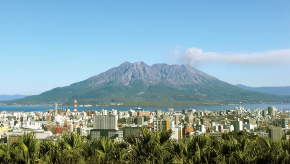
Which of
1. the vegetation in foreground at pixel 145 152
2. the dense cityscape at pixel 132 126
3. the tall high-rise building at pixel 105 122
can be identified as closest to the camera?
the vegetation in foreground at pixel 145 152

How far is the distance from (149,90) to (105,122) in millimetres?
123098

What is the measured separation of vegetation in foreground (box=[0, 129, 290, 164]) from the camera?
5465mm

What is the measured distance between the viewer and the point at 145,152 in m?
6.06

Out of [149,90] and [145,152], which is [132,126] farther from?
[149,90]

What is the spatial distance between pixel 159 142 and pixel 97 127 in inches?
781

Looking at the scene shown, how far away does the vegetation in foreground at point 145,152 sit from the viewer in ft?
17.9

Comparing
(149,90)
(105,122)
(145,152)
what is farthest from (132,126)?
(149,90)

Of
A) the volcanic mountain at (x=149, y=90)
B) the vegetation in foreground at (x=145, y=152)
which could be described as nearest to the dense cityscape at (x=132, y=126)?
the vegetation in foreground at (x=145, y=152)

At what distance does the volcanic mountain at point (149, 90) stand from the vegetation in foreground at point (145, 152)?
375 ft

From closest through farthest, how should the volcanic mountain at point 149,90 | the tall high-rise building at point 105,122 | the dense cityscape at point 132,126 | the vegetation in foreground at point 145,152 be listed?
the vegetation in foreground at point 145,152
the dense cityscape at point 132,126
the tall high-rise building at point 105,122
the volcanic mountain at point 149,90

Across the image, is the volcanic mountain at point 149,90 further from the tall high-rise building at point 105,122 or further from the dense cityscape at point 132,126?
the tall high-rise building at point 105,122

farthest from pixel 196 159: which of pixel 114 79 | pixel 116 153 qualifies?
pixel 114 79

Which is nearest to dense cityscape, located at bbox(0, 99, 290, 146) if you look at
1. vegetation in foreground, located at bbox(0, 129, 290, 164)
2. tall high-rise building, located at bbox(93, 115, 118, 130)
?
tall high-rise building, located at bbox(93, 115, 118, 130)

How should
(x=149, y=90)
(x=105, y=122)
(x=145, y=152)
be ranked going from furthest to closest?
(x=149, y=90), (x=105, y=122), (x=145, y=152)
